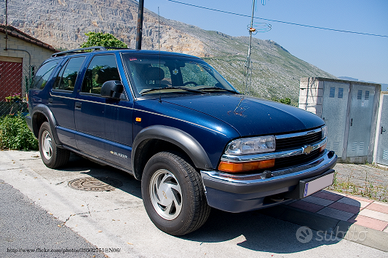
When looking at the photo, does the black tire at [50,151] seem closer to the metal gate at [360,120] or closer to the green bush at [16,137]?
the green bush at [16,137]

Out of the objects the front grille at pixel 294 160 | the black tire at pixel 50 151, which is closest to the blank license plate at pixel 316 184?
the front grille at pixel 294 160

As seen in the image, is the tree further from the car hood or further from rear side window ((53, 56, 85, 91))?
the car hood

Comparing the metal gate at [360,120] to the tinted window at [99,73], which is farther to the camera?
the metal gate at [360,120]

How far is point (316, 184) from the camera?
3154mm

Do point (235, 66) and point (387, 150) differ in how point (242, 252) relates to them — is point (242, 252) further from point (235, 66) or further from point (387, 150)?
point (235, 66)

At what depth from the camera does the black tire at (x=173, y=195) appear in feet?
9.54

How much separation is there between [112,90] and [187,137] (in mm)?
1285

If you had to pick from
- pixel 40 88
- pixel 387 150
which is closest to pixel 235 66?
pixel 387 150

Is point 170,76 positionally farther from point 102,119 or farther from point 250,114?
point 250,114

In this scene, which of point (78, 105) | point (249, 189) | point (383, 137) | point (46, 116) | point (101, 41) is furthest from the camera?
point (101, 41)

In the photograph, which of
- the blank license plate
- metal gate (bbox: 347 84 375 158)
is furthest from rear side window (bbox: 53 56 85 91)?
metal gate (bbox: 347 84 375 158)

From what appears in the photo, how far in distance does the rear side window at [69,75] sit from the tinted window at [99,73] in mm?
356

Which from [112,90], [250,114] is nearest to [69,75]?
[112,90]

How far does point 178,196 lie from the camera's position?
320cm
